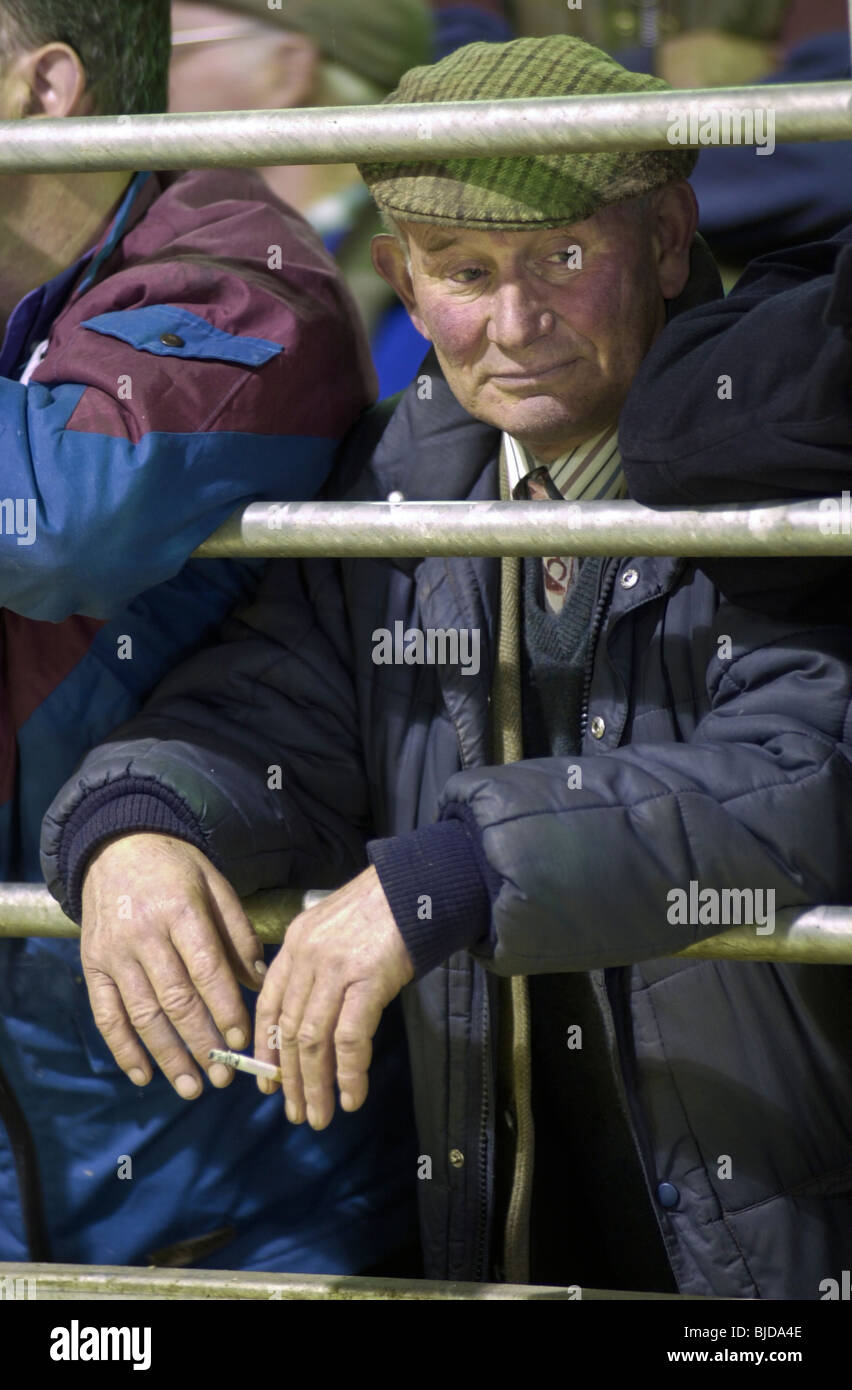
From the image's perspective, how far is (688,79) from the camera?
2033mm

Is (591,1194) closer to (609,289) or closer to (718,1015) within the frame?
(718,1015)

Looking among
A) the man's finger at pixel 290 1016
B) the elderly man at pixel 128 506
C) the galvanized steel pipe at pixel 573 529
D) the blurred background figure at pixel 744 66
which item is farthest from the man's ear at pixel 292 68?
the man's finger at pixel 290 1016

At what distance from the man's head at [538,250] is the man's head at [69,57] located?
0.31m

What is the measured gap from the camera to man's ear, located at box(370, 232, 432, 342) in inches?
56.4

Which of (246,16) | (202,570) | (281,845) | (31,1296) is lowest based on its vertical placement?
(31,1296)

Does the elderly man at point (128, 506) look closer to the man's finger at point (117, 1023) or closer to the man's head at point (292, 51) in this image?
the man's finger at point (117, 1023)

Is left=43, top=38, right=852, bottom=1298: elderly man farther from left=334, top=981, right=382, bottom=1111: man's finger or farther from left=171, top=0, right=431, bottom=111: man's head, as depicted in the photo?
left=171, top=0, right=431, bottom=111: man's head

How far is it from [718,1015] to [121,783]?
0.53 metres

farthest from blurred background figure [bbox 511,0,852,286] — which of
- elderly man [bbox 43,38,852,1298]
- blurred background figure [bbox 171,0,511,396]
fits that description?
elderly man [bbox 43,38,852,1298]

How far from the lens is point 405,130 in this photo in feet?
3.46

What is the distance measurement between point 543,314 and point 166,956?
615mm

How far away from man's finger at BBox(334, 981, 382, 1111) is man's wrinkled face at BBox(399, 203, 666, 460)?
1.71 feet

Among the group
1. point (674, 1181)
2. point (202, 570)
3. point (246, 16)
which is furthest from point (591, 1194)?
point (246, 16)

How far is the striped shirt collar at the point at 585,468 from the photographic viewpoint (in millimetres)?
1379
